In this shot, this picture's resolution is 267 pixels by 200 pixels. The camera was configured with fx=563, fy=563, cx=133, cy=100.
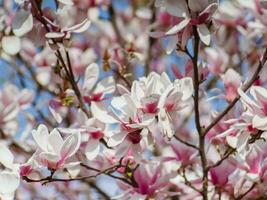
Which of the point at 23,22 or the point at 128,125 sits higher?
the point at 23,22

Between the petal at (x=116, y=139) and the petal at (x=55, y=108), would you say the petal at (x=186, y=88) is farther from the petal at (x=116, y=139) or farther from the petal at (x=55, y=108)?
the petal at (x=55, y=108)

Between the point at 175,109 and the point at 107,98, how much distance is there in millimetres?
284

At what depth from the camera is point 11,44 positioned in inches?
51.0

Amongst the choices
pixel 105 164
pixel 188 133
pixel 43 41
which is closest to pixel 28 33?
pixel 43 41

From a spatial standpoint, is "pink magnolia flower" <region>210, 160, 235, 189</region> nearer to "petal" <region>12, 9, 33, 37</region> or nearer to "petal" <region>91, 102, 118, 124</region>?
"petal" <region>91, 102, 118, 124</region>

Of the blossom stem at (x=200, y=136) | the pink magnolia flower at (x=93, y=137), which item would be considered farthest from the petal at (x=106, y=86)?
the blossom stem at (x=200, y=136)

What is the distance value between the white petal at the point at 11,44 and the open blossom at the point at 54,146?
36 cm

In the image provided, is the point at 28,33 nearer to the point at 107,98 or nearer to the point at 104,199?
the point at 107,98

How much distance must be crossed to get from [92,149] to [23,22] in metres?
0.29

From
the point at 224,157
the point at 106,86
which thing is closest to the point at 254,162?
the point at 224,157

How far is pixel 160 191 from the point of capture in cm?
117

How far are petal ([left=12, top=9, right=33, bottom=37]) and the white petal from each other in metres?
0.15

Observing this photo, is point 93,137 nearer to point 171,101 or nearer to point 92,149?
point 92,149

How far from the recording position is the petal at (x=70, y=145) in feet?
3.24
